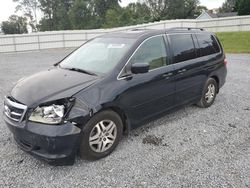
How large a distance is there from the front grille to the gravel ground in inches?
24.3

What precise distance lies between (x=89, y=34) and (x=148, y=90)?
15.4m

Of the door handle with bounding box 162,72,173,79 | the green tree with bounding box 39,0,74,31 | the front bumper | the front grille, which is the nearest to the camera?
the front bumper

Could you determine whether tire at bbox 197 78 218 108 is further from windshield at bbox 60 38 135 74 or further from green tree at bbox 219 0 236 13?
green tree at bbox 219 0 236 13

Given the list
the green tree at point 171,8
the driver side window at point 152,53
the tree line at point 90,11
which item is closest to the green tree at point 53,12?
the tree line at point 90,11

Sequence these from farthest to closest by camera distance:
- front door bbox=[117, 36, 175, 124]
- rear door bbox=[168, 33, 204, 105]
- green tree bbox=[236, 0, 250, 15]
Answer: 1. green tree bbox=[236, 0, 250, 15]
2. rear door bbox=[168, 33, 204, 105]
3. front door bbox=[117, 36, 175, 124]

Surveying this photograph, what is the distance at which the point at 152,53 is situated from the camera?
3984mm

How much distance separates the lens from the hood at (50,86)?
3051mm

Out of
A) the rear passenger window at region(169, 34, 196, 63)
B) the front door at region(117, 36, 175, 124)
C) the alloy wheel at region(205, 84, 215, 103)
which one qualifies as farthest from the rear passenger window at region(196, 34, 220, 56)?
the front door at region(117, 36, 175, 124)

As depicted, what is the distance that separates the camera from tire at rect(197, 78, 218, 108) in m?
5.16

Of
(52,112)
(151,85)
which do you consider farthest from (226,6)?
(52,112)

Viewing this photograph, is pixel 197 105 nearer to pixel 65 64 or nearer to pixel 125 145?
pixel 125 145

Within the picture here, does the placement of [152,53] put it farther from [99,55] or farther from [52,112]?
[52,112]

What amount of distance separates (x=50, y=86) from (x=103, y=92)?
2.39ft

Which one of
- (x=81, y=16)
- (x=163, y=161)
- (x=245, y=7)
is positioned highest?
(x=81, y=16)
